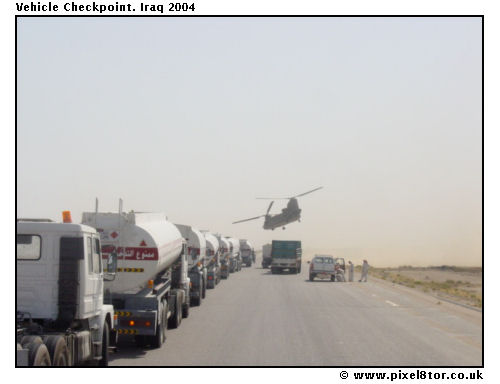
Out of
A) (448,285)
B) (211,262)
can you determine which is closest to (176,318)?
(211,262)

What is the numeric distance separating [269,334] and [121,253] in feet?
17.0

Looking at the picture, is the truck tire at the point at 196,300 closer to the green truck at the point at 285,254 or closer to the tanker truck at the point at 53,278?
the tanker truck at the point at 53,278

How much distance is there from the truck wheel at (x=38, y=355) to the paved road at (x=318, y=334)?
5.43 meters

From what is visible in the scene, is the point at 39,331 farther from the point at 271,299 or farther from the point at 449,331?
the point at 271,299

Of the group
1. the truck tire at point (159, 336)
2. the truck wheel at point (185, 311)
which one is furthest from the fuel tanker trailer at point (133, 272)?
the truck wheel at point (185, 311)

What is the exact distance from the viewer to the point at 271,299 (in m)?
34.3

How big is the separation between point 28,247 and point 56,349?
2106 millimetres

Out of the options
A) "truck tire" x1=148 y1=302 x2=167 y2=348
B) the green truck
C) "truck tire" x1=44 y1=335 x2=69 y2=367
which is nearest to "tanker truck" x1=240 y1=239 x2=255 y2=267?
the green truck

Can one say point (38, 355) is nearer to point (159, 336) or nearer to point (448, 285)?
point (159, 336)

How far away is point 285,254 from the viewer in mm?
62906

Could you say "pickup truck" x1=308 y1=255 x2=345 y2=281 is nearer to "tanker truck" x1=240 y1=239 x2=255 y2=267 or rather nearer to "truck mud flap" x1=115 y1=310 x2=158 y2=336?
"tanker truck" x1=240 y1=239 x2=255 y2=267

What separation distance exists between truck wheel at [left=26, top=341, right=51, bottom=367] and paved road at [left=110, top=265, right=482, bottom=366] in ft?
17.8

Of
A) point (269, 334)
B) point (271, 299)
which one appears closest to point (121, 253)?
point (269, 334)

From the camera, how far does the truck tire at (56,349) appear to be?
436 inches
